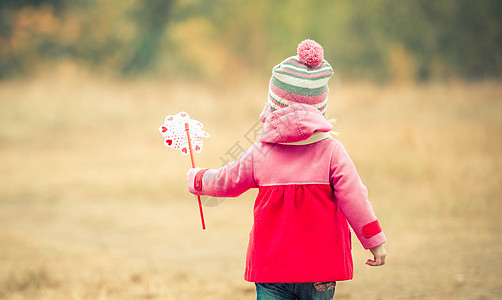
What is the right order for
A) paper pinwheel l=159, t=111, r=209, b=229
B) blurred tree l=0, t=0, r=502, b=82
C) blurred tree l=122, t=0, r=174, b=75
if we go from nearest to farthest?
1. paper pinwheel l=159, t=111, r=209, b=229
2. blurred tree l=0, t=0, r=502, b=82
3. blurred tree l=122, t=0, r=174, b=75

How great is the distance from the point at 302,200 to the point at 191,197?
18.6ft

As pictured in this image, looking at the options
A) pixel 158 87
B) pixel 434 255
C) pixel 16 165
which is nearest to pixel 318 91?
pixel 434 255

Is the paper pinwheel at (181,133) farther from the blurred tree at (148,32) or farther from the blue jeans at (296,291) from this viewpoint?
the blurred tree at (148,32)

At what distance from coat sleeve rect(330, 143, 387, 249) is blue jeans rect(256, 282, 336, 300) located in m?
0.20

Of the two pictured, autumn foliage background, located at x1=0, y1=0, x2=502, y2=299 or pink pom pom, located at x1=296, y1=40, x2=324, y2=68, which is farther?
autumn foliage background, located at x1=0, y1=0, x2=502, y2=299

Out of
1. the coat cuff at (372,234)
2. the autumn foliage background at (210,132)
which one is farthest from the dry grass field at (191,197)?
the coat cuff at (372,234)

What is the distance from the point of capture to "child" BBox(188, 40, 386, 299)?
1879mm

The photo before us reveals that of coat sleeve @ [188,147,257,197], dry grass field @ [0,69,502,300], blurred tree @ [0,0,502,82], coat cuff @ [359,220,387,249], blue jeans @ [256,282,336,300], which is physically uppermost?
blurred tree @ [0,0,502,82]

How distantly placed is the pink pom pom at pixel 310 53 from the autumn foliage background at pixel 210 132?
2.92 feet

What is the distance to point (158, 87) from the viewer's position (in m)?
15.8

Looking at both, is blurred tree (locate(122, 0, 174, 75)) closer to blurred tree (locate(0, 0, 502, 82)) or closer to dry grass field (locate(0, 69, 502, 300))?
blurred tree (locate(0, 0, 502, 82))

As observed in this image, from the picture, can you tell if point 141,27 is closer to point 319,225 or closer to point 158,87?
point 158,87

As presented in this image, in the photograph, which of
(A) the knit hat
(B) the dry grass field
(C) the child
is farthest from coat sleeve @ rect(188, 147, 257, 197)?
(B) the dry grass field

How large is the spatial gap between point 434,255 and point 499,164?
124 inches
